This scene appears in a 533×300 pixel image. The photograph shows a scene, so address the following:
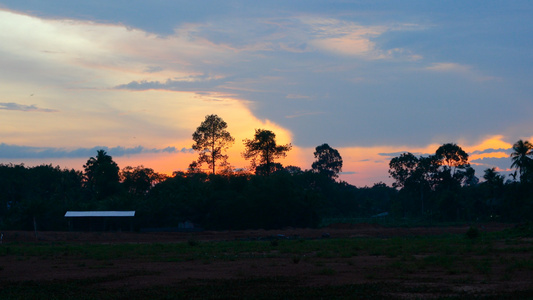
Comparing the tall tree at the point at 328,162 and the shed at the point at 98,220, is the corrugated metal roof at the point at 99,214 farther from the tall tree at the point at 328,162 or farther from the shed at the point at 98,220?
the tall tree at the point at 328,162

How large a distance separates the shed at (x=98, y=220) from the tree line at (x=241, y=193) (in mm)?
1637

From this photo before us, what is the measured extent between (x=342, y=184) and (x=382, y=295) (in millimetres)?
122698

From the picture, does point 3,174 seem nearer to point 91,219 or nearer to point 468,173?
point 91,219

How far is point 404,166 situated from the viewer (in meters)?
108

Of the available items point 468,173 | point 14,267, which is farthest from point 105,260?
point 468,173

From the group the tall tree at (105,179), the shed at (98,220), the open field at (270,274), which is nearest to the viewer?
the open field at (270,274)

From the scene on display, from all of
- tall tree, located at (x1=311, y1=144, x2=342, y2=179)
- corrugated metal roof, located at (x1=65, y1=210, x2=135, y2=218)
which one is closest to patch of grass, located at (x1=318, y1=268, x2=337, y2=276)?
corrugated metal roof, located at (x1=65, y1=210, x2=135, y2=218)

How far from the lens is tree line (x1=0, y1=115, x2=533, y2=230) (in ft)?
216

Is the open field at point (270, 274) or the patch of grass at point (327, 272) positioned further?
the patch of grass at point (327, 272)

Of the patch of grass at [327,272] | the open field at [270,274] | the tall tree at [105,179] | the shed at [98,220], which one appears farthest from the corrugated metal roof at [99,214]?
the patch of grass at [327,272]

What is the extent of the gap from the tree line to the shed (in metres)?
1.64

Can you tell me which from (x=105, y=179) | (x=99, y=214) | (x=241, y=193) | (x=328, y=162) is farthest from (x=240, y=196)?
(x=328, y=162)

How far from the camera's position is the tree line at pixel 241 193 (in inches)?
2591

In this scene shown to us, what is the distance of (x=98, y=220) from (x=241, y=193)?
61.3 feet
